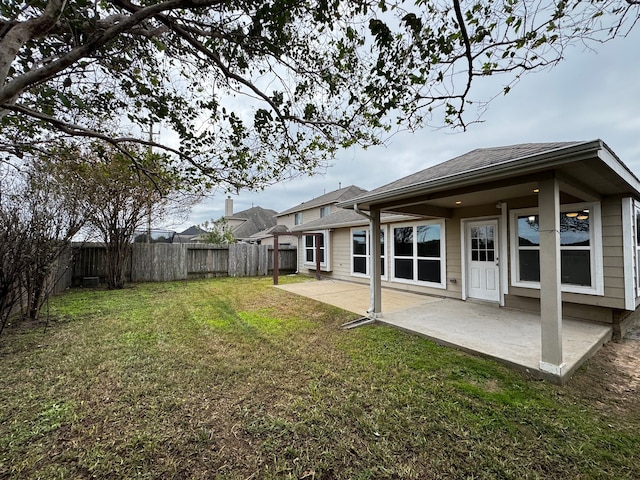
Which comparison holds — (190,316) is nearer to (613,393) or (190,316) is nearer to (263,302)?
(263,302)

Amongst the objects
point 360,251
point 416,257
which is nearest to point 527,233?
point 416,257

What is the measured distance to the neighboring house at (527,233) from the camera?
2984mm

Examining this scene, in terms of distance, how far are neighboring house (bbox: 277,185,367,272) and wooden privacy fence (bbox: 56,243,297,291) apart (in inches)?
66.0

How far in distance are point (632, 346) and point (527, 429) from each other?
3692 mm

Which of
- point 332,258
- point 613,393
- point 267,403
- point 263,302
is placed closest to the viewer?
point 267,403

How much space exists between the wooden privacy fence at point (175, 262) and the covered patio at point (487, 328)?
21.3 ft

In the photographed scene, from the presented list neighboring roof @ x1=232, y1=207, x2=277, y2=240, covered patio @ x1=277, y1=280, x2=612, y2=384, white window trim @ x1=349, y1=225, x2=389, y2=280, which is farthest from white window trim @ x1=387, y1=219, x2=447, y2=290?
neighboring roof @ x1=232, y1=207, x2=277, y2=240

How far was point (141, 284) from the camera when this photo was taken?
385 inches

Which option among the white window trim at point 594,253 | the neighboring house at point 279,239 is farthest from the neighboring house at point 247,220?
the white window trim at point 594,253

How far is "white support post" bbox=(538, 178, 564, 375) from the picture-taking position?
9.64ft

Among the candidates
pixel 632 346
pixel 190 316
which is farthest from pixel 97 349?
pixel 632 346

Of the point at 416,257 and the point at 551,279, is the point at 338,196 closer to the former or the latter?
the point at 416,257

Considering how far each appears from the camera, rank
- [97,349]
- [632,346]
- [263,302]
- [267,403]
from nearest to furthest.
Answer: [267,403]
[97,349]
[632,346]
[263,302]

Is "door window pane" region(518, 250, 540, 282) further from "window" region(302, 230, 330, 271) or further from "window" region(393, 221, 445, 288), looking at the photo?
"window" region(302, 230, 330, 271)
